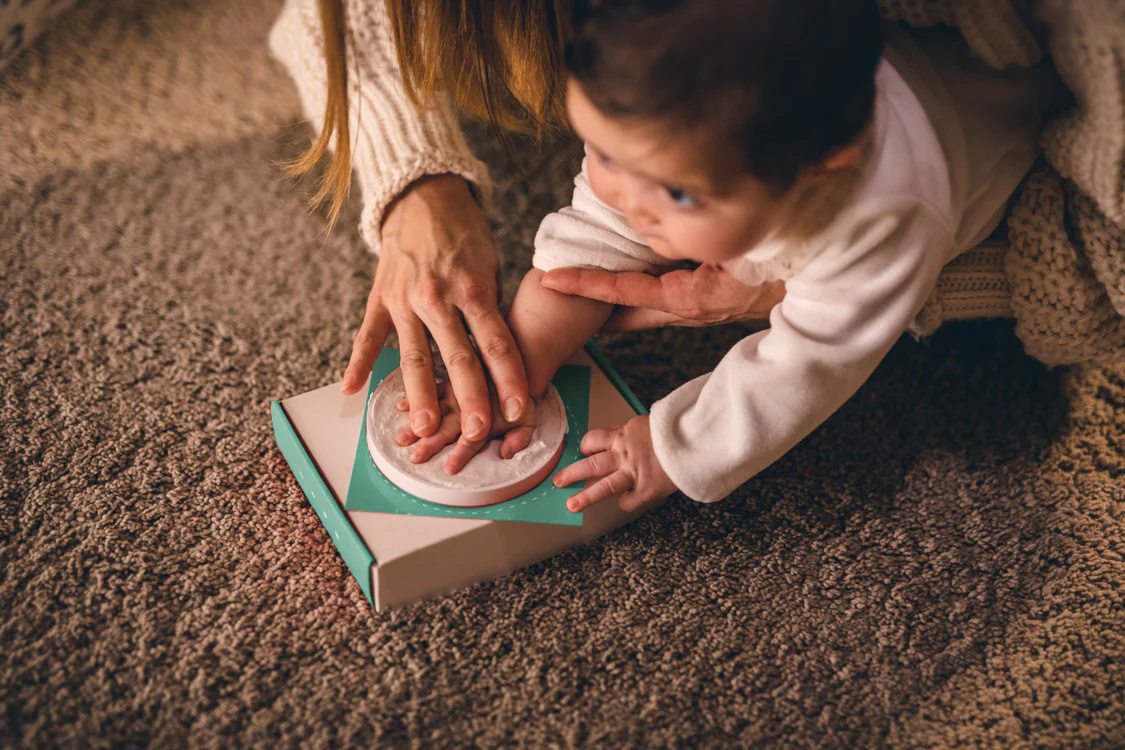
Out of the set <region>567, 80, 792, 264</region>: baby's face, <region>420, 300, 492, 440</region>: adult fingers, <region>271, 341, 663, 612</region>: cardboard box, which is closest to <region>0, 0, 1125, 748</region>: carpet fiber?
<region>271, 341, 663, 612</region>: cardboard box

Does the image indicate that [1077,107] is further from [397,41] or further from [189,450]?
[189,450]

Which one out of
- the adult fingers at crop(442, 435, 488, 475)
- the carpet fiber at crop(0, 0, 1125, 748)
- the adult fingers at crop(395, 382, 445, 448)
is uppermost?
the adult fingers at crop(395, 382, 445, 448)

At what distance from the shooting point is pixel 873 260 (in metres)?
0.59

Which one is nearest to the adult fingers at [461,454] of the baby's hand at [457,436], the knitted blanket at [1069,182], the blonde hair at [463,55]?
the baby's hand at [457,436]

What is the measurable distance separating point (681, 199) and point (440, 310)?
9.5 inches

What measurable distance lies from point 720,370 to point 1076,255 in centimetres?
29

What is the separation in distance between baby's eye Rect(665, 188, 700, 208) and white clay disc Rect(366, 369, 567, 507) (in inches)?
8.4

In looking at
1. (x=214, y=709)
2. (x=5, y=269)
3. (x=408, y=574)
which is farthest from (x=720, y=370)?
(x=5, y=269)

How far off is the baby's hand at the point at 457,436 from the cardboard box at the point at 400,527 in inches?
1.7

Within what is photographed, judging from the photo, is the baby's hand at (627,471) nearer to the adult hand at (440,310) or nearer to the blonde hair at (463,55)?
the adult hand at (440,310)

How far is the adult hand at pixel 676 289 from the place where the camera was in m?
0.73

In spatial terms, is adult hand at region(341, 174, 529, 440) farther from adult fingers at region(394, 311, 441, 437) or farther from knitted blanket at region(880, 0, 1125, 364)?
knitted blanket at region(880, 0, 1125, 364)

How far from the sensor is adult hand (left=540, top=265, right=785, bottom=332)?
2.38 feet

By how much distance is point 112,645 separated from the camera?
0.59 meters
